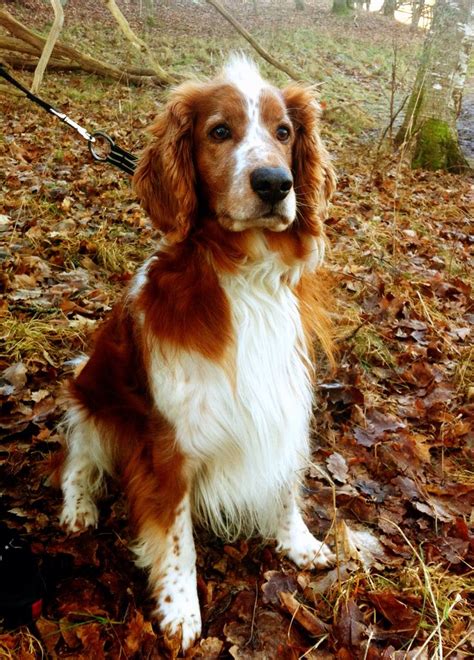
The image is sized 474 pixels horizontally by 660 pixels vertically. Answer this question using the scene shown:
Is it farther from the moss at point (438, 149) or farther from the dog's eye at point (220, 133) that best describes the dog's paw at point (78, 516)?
the moss at point (438, 149)

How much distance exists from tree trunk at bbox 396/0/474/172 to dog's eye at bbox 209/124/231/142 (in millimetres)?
7751

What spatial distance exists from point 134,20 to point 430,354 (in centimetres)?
2203

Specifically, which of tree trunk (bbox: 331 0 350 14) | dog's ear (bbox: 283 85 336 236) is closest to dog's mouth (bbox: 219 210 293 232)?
dog's ear (bbox: 283 85 336 236)

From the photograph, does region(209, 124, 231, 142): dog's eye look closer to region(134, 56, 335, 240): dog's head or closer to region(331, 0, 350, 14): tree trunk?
region(134, 56, 335, 240): dog's head

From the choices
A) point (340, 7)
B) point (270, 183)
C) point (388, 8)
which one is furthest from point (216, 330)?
point (388, 8)

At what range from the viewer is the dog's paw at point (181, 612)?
96.6 inches

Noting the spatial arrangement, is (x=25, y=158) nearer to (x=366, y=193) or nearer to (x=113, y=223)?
(x=113, y=223)

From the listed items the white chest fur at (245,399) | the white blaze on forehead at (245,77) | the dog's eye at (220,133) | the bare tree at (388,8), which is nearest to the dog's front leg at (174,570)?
the white chest fur at (245,399)

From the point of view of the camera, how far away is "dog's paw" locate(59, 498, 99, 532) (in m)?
2.88

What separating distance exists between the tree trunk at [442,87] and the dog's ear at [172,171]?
7732mm

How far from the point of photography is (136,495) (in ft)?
8.75

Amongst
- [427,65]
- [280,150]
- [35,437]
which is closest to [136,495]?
[35,437]

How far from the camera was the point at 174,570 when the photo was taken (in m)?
2.57

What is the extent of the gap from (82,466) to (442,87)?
9410 mm
